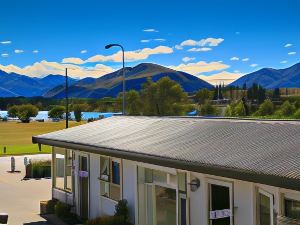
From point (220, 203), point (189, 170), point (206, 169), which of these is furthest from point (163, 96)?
point (206, 169)

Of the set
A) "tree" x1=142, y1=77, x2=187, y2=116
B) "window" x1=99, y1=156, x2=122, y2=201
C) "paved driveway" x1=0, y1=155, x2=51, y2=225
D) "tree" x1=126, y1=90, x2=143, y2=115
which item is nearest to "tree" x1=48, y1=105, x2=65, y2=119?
"tree" x1=142, y1=77, x2=187, y2=116

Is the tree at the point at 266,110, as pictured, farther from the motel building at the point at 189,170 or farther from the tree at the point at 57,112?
the motel building at the point at 189,170

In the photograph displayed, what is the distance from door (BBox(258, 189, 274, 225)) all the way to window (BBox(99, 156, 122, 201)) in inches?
226

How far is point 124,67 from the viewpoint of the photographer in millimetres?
31016

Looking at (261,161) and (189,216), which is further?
(189,216)

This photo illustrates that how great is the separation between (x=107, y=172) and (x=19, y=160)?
2896cm

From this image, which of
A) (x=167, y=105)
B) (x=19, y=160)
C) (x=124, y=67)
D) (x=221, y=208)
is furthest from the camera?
(x=167, y=105)

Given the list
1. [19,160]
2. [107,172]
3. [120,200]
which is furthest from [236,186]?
[19,160]

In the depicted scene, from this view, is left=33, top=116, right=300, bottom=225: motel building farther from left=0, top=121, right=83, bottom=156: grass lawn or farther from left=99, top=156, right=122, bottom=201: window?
left=0, top=121, right=83, bottom=156: grass lawn

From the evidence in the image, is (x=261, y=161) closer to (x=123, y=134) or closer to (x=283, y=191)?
(x=283, y=191)

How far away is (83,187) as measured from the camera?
666 inches

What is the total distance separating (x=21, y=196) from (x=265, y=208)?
57.3 feet

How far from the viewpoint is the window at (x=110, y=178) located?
14.5 metres

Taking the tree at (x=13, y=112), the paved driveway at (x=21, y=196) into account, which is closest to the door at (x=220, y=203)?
the paved driveway at (x=21, y=196)
